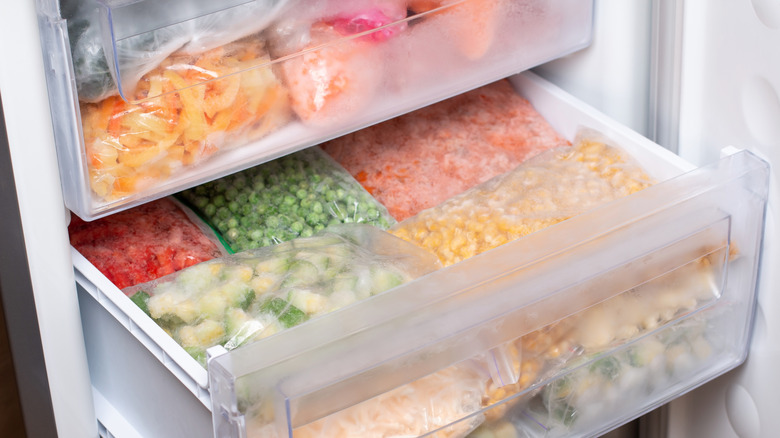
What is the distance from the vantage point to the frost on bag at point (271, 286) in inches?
35.7

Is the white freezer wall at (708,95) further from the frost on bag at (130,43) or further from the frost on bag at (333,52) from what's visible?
the frost on bag at (130,43)

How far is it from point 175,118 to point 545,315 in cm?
44

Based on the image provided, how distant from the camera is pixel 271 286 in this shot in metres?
0.97

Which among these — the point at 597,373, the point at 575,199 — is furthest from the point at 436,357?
the point at 575,199

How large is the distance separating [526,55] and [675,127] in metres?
0.22

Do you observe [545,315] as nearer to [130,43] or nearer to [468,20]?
[468,20]

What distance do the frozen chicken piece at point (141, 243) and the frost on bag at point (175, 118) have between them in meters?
0.19

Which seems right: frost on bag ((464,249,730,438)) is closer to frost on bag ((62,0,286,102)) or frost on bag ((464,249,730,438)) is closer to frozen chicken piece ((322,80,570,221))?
frozen chicken piece ((322,80,570,221))

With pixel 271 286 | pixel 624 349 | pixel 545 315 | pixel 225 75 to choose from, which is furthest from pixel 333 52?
pixel 624 349

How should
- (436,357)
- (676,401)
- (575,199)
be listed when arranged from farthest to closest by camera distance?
1. (676,401)
2. (575,199)
3. (436,357)

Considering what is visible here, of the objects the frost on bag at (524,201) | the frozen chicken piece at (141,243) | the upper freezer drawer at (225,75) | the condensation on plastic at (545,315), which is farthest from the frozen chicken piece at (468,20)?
the frozen chicken piece at (141,243)

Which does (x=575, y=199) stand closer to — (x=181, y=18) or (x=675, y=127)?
(x=675, y=127)

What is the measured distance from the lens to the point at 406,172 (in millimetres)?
1285

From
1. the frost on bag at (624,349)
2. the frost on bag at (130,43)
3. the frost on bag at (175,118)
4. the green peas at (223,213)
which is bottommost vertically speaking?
the frost on bag at (624,349)
